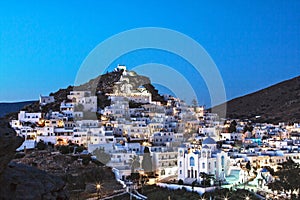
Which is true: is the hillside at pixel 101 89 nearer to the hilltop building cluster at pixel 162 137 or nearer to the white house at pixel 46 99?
the white house at pixel 46 99

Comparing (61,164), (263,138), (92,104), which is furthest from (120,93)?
(61,164)

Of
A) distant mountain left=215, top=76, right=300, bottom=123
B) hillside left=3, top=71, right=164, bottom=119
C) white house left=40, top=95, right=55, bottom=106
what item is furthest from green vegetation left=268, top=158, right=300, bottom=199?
distant mountain left=215, top=76, right=300, bottom=123

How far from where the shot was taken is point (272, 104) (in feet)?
213

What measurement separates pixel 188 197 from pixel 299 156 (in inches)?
404

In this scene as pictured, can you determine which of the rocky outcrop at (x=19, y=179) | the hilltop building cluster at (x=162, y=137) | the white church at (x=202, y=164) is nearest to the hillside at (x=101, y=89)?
the hilltop building cluster at (x=162, y=137)

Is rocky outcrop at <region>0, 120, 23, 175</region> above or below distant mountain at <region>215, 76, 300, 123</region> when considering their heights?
below

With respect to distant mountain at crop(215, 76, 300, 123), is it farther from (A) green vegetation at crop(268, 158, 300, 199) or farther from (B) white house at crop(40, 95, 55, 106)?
(A) green vegetation at crop(268, 158, 300, 199)

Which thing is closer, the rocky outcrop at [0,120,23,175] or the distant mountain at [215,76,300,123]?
the rocky outcrop at [0,120,23,175]

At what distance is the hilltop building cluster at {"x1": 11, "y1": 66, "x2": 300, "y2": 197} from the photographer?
71.4 ft

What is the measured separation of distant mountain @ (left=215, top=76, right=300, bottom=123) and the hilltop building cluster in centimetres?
1473

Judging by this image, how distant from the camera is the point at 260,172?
21.2 m

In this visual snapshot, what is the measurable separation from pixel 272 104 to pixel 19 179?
62248mm

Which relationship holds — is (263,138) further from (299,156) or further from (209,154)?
(209,154)

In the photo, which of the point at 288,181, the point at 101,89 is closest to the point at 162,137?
the point at 288,181
